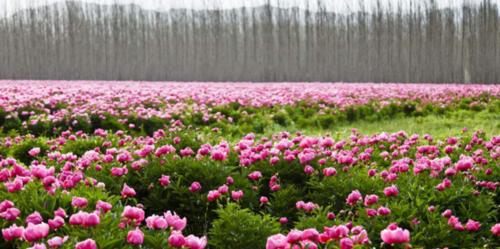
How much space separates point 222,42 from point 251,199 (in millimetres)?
22854

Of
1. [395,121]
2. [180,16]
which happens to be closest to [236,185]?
[395,121]

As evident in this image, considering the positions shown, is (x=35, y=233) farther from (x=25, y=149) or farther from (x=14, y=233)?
(x=25, y=149)

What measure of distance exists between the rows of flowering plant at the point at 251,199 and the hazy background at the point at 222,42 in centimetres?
1954

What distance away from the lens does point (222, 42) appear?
2639 centimetres

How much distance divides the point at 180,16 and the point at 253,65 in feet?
14.8

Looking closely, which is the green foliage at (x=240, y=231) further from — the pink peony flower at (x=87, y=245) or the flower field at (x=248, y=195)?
the pink peony flower at (x=87, y=245)

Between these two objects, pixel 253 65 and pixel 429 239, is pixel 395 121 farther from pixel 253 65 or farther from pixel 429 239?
pixel 253 65

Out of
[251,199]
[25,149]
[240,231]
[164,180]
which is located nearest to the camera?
[240,231]

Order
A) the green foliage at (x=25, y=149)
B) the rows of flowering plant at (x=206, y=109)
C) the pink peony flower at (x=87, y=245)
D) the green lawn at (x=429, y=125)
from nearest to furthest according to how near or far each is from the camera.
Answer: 1. the pink peony flower at (x=87, y=245)
2. the green foliage at (x=25, y=149)
3. the rows of flowering plant at (x=206, y=109)
4. the green lawn at (x=429, y=125)

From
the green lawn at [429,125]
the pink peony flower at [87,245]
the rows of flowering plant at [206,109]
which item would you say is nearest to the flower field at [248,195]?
the pink peony flower at [87,245]

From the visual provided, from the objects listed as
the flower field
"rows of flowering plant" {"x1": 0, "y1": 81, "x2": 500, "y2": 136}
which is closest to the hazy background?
"rows of flowering plant" {"x1": 0, "y1": 81, "x2": 500, "y2": 136}

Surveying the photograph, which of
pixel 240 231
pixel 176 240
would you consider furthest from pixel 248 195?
pixel 176 240

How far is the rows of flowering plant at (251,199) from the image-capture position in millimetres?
2449

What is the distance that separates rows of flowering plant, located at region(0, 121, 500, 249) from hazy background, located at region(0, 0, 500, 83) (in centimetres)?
Answer: 1954
